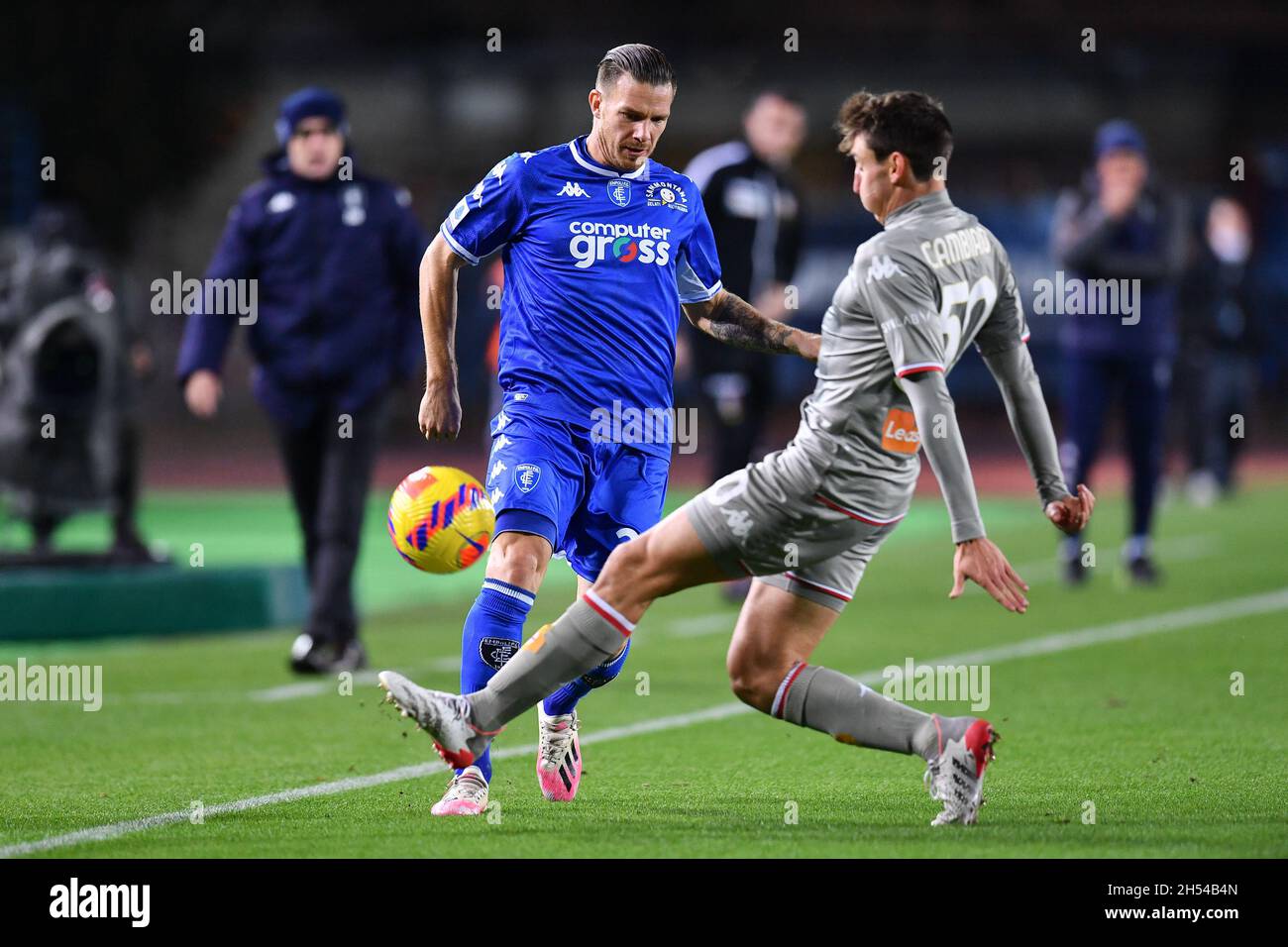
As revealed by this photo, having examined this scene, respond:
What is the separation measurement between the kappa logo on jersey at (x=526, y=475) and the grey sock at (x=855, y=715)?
3.30 feet

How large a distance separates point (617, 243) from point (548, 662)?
1.47 metres

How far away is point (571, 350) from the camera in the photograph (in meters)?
6.88

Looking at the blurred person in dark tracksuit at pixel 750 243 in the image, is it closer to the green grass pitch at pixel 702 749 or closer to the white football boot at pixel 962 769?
the green grass pitch at pixel 702 749

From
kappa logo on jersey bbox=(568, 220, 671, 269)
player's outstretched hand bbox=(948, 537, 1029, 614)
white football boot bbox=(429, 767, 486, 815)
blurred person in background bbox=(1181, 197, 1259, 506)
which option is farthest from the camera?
blurred person in background bbox=(1181, 197, 1259, 506)

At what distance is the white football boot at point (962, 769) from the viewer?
20.3ft

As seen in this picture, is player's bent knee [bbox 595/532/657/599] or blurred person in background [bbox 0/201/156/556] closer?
player's bent knee [bbox 595/532/657/599]

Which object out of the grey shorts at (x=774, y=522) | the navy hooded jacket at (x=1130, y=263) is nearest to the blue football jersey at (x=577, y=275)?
the grey shorts at (x=774, y=522)

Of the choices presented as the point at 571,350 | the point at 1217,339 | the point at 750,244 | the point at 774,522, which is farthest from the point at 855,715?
the point at 1217,339

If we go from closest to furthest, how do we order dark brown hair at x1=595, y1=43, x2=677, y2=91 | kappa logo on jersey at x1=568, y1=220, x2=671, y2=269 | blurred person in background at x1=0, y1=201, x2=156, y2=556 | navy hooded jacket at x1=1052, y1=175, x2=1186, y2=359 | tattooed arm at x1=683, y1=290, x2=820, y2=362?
dark brown hair at x1=595, y1=43, x2=677, y2=91 < kappa logo on jersey at x1=568, y1=220, x2=671, y2=269 < tattooed arm at x1=683, y1=290, x2=820, y2=362 < navy hooded jacket at x1=1052, y1=175, x2=1186, y2=359 < blurred person in background at x1=0, y1=201, x2=156, y2=556

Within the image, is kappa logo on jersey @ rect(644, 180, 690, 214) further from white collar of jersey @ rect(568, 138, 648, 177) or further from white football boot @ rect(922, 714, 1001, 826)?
white football boot @ rect(922, 714, 1001, 826)

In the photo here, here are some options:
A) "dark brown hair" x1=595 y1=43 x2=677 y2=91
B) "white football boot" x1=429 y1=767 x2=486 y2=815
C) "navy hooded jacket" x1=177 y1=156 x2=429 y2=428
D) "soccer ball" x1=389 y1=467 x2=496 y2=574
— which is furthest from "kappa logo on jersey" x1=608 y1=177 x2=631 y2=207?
"navy hooded jacket" x1=177 y1=156 x2=429 y2=428

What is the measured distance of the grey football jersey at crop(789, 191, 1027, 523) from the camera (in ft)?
19.8
